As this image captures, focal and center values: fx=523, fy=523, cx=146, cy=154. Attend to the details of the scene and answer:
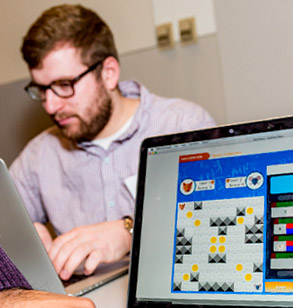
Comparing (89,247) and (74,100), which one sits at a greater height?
(74,100)

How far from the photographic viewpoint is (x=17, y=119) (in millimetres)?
2596

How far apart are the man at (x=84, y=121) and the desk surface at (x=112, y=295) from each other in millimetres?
599

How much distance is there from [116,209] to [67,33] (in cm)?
58

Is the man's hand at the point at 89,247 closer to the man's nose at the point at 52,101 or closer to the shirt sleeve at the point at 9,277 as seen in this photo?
the shirt sleeve at the point at 9,277

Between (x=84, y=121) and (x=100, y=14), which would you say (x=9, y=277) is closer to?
(x=84, y=121)

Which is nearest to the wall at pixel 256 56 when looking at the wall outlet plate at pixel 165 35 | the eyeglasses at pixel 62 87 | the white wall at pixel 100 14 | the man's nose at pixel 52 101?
the wall outlet plate at pixel 165 35

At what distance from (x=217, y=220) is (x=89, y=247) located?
0.42 m

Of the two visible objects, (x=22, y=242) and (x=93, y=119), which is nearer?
(x=22, y=242)

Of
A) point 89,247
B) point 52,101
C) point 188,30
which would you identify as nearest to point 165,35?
point 188,30

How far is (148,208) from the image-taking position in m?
0.76

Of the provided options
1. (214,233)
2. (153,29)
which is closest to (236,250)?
(214,233)

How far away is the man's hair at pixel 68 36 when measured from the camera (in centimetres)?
165

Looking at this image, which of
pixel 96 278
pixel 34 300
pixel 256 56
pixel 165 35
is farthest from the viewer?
pixel 165 35

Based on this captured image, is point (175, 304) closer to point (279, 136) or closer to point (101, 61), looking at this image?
point (279, 136)
